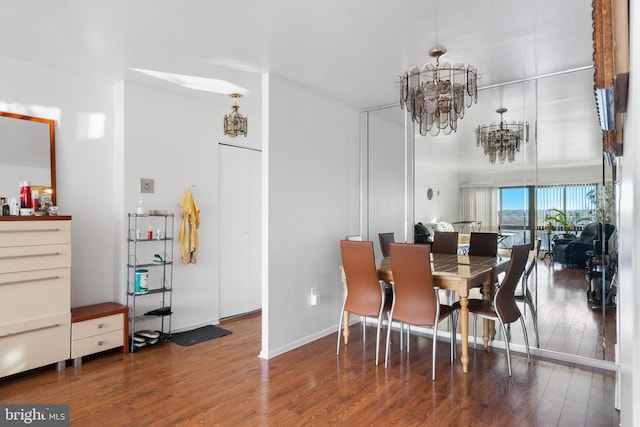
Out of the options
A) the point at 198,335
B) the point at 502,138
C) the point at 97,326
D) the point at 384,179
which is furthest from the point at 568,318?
the point at 97,326

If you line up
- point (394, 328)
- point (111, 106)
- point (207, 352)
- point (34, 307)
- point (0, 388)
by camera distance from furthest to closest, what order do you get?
1. point (394, 328)
2. point (111, 106)
3. point (207, 352)
4. point (34, 307)
5. point (0, 388)

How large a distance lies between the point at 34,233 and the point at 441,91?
11.1 feet

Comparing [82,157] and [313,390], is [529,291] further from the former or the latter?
[82,157]

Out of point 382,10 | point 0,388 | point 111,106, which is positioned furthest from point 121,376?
point 382,10

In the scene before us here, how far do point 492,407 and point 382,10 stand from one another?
2.76 meters

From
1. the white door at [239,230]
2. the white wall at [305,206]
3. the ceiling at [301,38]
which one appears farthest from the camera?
the white door at [239,230]

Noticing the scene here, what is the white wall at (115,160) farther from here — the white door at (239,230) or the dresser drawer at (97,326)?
the dresser drawer at (97,326)

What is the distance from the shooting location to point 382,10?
8.42ft

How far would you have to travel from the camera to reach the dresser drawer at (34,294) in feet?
9.94

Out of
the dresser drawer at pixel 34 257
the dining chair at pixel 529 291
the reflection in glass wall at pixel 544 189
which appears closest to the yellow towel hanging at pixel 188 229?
the dresser drawer at pixel 34 257

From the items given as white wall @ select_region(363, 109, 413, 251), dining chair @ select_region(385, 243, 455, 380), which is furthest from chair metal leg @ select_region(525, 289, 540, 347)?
white wall @ select_region(363, 109, 413, 251)

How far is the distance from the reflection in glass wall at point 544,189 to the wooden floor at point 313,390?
0.43 metres

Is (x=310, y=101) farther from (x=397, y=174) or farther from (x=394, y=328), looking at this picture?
(x=394, y=328)

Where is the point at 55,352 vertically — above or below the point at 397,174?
below
